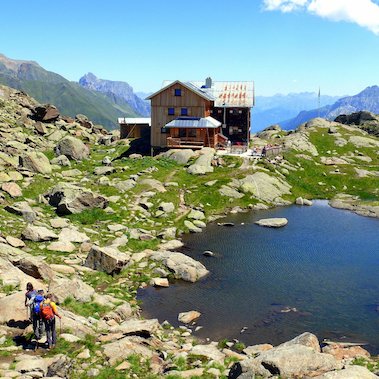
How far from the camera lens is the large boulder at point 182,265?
3231 centimetres

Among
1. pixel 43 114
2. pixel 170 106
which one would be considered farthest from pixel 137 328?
pixel 43 114

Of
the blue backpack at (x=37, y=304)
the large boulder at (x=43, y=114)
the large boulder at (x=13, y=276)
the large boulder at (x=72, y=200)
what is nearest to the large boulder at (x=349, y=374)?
the blue backpack at (x=37, y=304)

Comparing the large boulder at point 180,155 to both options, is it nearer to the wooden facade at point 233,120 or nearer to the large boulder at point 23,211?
the wooden facade at point 233,120

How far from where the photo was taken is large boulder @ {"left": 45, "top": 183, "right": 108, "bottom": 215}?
4247 centimetres

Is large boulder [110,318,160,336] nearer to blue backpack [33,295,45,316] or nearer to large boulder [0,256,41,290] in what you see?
blue backpack [33,295,45,316]

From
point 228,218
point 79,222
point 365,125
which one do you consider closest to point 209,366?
point 79,222

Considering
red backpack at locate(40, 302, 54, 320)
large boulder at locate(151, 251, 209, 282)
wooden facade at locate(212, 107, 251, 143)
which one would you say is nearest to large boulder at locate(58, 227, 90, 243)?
large boulder at locate(151, 251, 209, 282)

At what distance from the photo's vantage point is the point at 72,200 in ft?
142

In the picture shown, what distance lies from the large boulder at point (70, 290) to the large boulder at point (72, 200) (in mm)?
16872

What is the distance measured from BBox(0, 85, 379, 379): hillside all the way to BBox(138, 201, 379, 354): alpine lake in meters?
1.15

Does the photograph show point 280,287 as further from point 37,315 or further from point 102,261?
point 37,315

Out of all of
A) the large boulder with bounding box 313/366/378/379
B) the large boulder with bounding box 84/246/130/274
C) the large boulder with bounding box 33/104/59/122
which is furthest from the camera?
the large boulder with bounding box 33/104/59/122

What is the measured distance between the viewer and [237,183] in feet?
185

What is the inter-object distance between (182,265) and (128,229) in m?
9.67
